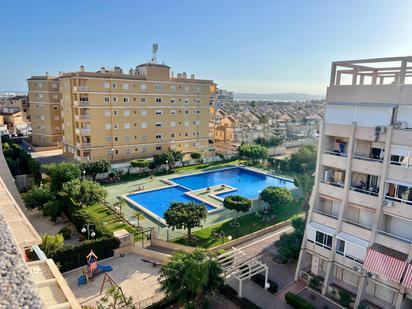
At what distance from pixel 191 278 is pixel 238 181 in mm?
28553

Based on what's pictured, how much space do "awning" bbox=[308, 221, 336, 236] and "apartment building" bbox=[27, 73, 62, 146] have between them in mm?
53331

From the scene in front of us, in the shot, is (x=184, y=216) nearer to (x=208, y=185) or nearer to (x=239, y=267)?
(x=239, y=267)

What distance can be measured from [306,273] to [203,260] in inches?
312

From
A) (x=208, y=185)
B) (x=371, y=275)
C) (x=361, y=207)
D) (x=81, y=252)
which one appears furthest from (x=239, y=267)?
(x=208, y=185)

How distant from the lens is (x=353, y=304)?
667 inches

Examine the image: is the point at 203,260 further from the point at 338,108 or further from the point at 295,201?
the point at 295,201

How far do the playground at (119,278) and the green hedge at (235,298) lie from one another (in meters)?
4.11

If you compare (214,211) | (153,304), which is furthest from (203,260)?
(214,211)

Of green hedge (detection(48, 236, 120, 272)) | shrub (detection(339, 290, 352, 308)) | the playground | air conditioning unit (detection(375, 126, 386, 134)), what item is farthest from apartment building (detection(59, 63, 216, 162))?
air conditioning unit (detection(375, 126, 386, 134))

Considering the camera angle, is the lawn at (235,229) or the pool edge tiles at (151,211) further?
the pool edge tiles at (151,211)

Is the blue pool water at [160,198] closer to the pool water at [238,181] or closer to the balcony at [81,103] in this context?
the pool water at [238,181]

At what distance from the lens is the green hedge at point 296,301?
16.5 m

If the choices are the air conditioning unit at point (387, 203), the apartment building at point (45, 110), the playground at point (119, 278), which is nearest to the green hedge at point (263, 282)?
the playground at point (119, 278)

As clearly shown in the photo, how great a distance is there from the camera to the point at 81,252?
67.5ft
